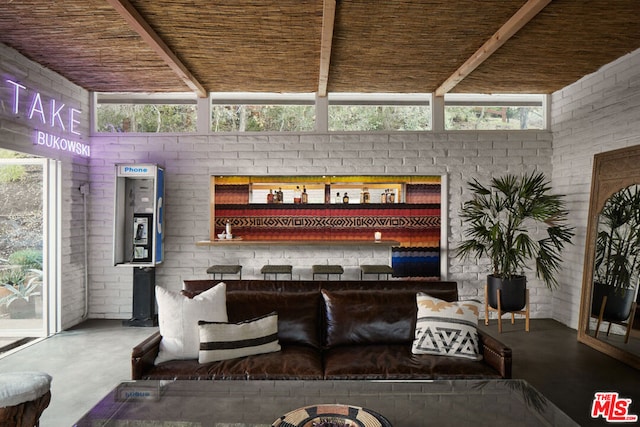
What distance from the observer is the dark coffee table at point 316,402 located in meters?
2.08

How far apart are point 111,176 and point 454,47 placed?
4573mm

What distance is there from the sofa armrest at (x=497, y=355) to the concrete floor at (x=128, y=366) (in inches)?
30.4

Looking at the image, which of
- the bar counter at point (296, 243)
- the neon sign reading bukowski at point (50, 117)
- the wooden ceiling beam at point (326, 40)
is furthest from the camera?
the bar counter at point (296, 243)

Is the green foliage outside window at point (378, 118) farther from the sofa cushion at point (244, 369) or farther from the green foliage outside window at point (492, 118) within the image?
the sofa cushion at point (244, 369)

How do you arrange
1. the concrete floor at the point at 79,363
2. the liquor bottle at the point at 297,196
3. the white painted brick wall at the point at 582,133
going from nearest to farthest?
the concrete floor at the point at 79,363
the white painted brick wall at the point at 582,133
the liquor bottle at the point at 297,196

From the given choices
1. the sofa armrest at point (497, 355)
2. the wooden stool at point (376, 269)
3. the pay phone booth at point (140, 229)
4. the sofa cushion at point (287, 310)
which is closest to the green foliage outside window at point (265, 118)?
the pay phone booth at point (140, 229)

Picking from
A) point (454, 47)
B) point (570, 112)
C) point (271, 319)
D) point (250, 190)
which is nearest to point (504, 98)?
point (570, 112)

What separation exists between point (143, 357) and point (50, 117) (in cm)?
367

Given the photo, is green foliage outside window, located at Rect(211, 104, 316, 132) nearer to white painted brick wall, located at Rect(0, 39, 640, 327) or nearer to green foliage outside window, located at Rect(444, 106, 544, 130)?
white painted brick wall, located at Rect(0, 39, 640, 327)

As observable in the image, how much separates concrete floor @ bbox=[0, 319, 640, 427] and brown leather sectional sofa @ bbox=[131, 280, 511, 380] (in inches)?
34.3

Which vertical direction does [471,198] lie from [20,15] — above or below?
below

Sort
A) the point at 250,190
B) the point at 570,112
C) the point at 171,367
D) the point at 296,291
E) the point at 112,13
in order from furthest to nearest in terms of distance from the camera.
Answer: the point at 250,190, the point at 570,112, the point at 112,13, the point at 296,291, the point at 171,367

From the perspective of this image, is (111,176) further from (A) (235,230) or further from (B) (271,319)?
(B) (271,319)

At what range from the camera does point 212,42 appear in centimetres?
444
